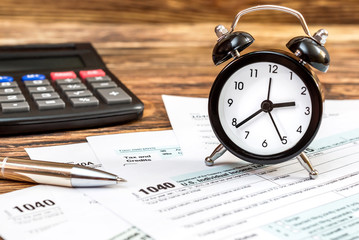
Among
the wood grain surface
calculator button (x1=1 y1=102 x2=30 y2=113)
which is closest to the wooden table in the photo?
the wood grain surface

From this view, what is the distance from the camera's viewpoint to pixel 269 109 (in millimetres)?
585

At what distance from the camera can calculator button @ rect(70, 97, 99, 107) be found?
689 mm

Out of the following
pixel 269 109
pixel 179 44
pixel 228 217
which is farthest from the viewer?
pixel 179 44

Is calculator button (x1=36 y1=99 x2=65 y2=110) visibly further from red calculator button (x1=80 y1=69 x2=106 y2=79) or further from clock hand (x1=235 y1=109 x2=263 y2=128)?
clock hand (x1=235 y1=109 x2=263 y2=128)

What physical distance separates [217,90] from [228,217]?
0.53 ft

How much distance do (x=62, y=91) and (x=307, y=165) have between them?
13.8 inches

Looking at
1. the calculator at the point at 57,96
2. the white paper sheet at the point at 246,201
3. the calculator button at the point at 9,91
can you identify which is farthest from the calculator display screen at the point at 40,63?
the white paper sheet at the point at 246,201

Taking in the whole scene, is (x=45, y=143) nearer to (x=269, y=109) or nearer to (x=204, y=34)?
(x=269, y=109)

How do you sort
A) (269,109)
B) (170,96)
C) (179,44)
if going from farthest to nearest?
(179,44) → (170,96) → (269,109)

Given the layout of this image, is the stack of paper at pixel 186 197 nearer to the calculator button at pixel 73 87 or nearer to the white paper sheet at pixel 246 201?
the white paper sheet at pixel 246 201

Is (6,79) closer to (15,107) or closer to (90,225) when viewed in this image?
(15,107)

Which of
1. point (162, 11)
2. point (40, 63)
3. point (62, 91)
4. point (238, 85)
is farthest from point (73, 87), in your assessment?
point (162, 11)

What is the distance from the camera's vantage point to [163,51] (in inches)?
40.9

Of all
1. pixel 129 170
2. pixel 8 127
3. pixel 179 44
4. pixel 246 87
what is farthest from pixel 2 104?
pixel 179 44
